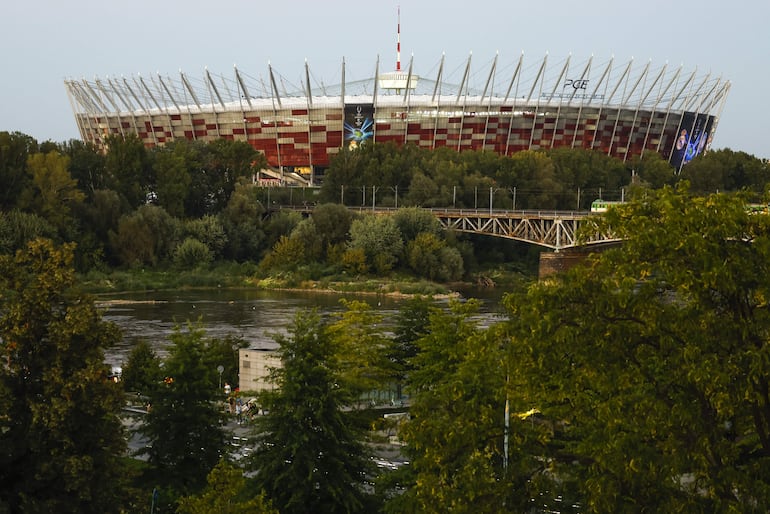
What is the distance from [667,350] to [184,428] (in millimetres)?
10408

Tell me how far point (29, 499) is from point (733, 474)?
8.51 metres

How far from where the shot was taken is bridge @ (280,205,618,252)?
65688 mm

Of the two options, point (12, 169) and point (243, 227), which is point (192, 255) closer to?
point (243, 227)

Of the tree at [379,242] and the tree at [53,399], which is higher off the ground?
the tree at [379,242]

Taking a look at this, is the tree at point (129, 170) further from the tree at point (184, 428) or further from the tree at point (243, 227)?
the tree at point (184, 428)

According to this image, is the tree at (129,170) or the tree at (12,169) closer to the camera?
the tree at (12,169)

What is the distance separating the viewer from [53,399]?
14.0m

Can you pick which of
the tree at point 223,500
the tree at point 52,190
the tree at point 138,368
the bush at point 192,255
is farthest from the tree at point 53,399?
the bush at point 192,255

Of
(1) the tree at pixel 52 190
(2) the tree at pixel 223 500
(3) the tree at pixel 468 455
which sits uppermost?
(1) the tree at pixel 52 190

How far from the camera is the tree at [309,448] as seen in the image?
656 inches

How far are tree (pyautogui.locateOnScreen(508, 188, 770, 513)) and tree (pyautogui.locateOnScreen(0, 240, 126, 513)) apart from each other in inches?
237

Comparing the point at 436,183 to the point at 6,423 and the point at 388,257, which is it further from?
the point at 6,423

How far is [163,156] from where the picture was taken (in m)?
70.8

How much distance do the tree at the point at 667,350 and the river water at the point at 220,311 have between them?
2355 cm
